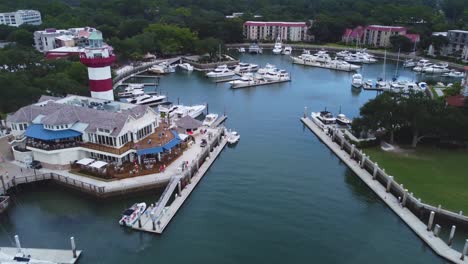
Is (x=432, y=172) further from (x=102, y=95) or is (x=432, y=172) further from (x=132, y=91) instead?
(x=132, y=91)

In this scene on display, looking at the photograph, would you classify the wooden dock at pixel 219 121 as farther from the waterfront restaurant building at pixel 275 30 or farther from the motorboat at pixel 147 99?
the waterfront restaurant building at pixel 275 30

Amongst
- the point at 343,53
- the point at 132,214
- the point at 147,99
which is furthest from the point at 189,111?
the point at 343,53

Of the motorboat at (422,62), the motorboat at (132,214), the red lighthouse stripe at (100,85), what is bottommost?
the motorboat at (132,214)

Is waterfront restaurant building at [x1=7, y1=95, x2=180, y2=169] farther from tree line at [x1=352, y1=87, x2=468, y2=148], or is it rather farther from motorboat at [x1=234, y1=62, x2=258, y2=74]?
motorboat at [x1=234, y1=62, x2=258, y2=74]

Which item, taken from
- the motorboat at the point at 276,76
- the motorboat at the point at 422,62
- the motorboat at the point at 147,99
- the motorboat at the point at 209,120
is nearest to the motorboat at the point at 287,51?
the motorboat at the point at 276,76

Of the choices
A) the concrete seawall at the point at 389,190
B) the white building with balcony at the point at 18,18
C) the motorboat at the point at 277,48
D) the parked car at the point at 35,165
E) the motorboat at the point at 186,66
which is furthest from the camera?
the white building with balcony at the point at 18,18

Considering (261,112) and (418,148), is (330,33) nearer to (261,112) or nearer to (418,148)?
(261,112)
